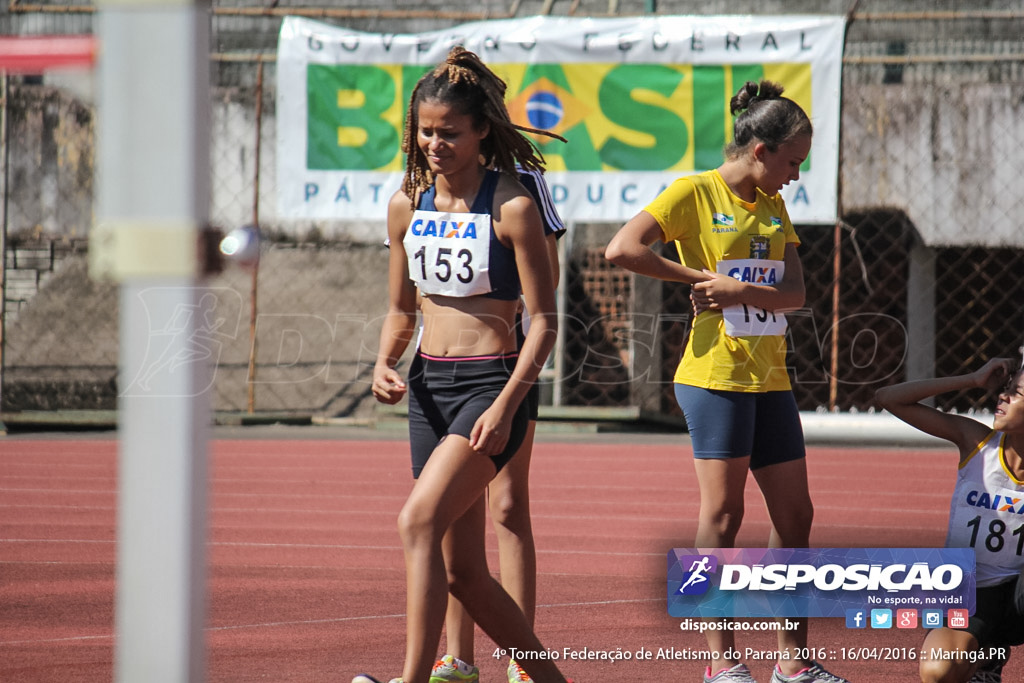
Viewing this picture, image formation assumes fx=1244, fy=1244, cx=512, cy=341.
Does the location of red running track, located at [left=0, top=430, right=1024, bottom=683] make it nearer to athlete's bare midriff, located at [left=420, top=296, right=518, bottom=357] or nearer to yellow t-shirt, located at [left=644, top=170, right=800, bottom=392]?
yellow t-shirt, located at [left=644, top=170, right=800, bottom=392]

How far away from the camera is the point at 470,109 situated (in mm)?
3279

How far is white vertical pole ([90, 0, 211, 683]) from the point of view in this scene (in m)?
1.44

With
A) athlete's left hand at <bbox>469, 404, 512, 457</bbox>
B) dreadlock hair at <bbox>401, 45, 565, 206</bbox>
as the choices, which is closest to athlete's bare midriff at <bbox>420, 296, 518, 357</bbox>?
athlete's left hand at <bbox>469, 404, 512, 457</bbox>

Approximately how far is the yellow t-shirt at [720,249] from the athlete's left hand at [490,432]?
2.63 feet

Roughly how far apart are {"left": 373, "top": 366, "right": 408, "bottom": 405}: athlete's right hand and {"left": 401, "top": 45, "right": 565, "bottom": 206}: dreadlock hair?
0.50 m

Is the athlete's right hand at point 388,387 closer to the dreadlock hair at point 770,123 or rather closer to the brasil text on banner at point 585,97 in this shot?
the dreadlock hair at point 770,123

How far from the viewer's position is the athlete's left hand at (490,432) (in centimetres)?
311

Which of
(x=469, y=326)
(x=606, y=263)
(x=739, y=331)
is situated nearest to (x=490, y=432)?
(x=469, y=326)

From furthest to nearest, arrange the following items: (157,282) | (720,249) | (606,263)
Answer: (606,263) → (720,249) → (157,282)

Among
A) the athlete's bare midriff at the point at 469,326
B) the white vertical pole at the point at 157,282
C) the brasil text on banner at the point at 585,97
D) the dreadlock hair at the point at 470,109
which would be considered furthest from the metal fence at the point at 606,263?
the white vertical pole at the point at 157,282

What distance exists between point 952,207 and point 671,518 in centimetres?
505

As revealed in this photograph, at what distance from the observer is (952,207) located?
10594 millimetres
